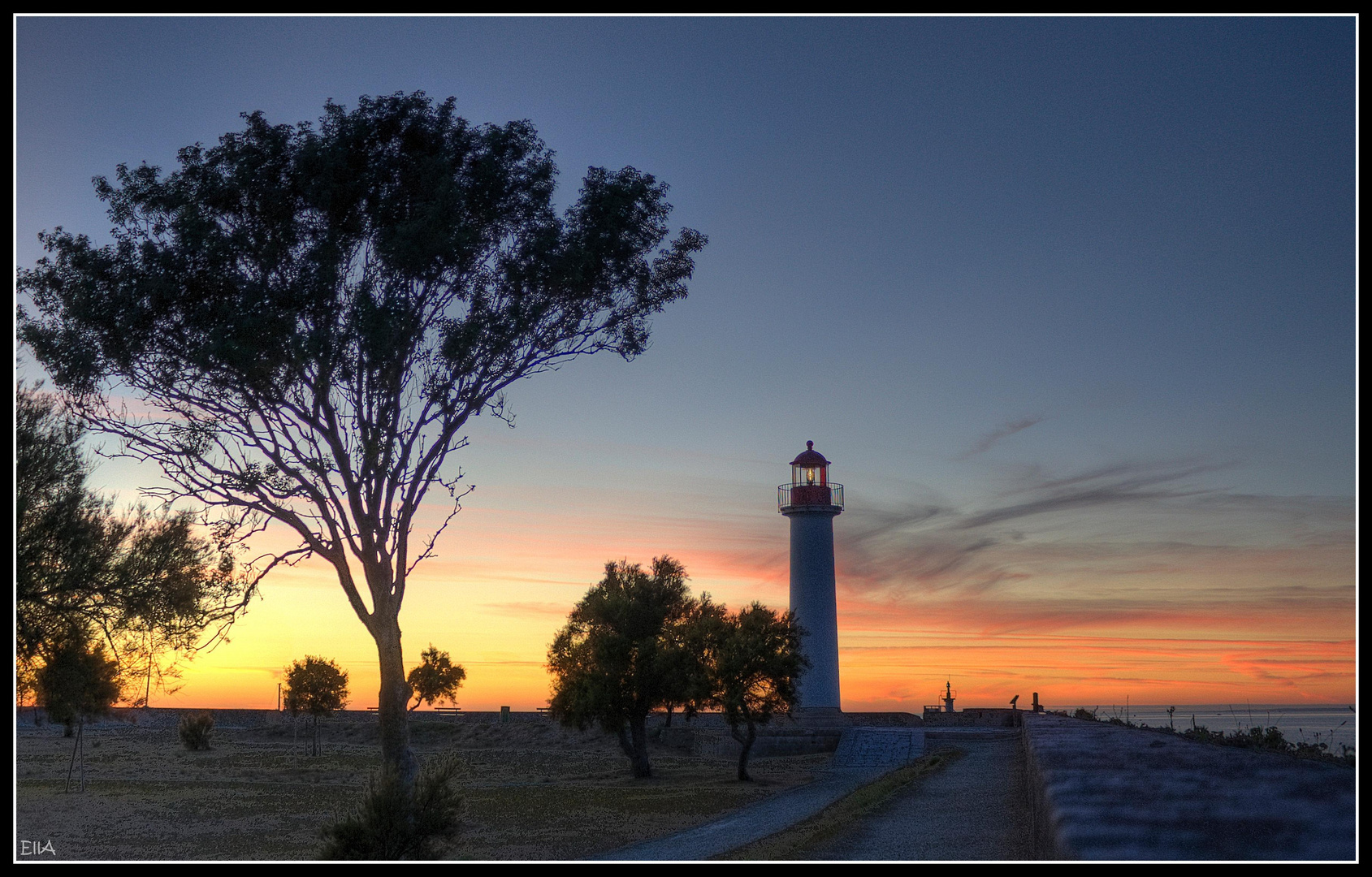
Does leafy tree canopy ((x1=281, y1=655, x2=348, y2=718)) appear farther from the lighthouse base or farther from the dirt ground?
the lighthouse base

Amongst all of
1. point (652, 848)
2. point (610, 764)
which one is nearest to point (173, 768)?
point (610, 764)

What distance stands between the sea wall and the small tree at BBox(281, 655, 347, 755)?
5625 cm

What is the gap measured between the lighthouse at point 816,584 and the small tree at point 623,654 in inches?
294

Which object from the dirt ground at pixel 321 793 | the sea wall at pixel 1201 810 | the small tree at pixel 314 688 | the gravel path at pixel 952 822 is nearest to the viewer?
the sea wall at pixel 1201 810

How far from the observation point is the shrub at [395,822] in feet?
48.5

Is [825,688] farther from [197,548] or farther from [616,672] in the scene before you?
[197,548]

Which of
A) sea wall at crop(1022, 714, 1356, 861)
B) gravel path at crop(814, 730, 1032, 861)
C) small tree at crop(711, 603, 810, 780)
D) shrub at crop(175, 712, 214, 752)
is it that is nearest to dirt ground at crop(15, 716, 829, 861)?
shrub at crop(175, 712, 214, 752)

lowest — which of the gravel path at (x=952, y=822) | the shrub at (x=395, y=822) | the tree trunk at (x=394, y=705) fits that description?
the gravel path at (x=952, y=822)

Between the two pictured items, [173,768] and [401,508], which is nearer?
[401,508]

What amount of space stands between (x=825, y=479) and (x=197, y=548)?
3202 centimetres

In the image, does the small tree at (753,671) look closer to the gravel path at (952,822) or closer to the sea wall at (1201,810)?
the gravel path at (952,822)

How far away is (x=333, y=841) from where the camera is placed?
15117 mm

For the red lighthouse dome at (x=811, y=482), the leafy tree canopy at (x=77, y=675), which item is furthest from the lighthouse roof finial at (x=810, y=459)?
the leafy tree canopy at (x=77, y=675)

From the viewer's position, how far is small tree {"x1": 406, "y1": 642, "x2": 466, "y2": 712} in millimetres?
71062
